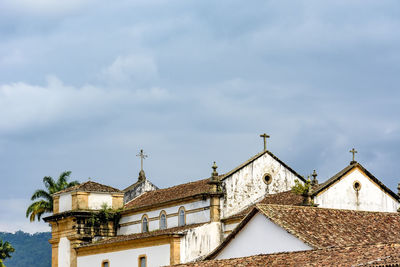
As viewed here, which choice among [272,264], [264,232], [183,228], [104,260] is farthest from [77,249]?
[272,264]

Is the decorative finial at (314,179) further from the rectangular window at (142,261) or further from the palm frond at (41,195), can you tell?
the palm frond at (41,195)

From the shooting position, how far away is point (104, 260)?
46.7 metres

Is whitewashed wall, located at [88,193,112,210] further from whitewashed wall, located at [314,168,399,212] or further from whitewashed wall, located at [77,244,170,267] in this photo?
whitewashed wall, located at [314,168,399,212]

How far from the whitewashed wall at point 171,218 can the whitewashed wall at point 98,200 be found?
1550 mm

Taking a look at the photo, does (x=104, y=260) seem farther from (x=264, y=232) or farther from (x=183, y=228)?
(x=264, y=232)

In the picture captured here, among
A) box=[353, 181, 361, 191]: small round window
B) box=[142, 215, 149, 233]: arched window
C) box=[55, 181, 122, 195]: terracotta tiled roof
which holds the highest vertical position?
box=[55, 181, 122, 195]: terracotta tiled roof

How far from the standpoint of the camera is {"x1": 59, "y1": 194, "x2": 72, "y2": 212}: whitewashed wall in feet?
167

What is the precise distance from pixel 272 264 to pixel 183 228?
57.4ft

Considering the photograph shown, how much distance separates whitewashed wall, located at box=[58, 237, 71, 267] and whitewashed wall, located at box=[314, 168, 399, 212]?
1705cm

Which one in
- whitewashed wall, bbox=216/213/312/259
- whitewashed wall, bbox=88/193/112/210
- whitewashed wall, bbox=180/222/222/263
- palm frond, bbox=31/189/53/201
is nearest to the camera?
whitewashed wall, bbox=216/213/312/259

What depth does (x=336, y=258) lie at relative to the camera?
24656mm

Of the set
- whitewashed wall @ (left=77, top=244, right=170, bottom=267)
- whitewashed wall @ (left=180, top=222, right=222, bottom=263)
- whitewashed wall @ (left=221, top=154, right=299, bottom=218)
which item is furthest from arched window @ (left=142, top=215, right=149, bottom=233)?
whitewashed wall @ (left=221, top=154, right=299, bottom=218)

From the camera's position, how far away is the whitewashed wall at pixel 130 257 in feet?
140

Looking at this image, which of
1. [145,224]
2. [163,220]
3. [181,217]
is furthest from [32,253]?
[181,217]
